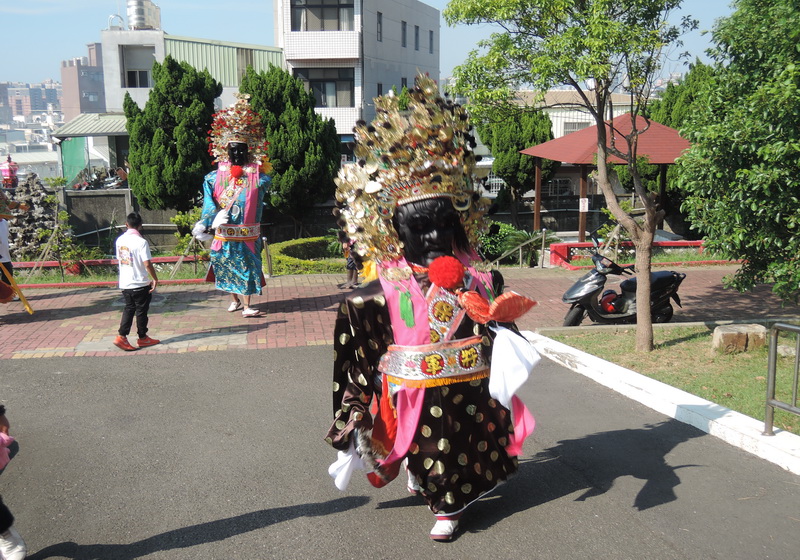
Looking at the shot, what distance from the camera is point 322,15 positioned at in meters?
29.4

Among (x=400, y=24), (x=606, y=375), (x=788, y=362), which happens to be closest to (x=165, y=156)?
(x=606, y=375)

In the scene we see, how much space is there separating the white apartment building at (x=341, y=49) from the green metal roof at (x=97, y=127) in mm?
6900

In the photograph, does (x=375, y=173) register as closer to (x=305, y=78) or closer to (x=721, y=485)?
(x=721, y=485)

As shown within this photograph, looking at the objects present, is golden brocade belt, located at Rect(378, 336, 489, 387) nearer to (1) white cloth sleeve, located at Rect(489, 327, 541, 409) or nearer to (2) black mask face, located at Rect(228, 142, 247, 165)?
(1) white cloth sleeve, located at Rect(489, 327, 541, 409)

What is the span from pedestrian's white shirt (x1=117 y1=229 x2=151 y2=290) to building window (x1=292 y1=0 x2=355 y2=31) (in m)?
23.3

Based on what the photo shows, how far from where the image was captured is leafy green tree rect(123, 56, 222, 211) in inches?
650

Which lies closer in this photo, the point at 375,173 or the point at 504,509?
the point at 375,173

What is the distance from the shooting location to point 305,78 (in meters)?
30.2

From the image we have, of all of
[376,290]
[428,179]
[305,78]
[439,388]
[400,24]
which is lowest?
[439,388]

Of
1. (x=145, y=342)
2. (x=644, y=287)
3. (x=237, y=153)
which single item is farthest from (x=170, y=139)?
(x=644, y=287)

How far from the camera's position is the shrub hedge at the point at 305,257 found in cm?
1352

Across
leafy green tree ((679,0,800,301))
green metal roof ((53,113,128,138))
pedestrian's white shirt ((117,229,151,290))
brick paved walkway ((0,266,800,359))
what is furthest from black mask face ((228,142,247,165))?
green metal roof ((53,113,128,138))

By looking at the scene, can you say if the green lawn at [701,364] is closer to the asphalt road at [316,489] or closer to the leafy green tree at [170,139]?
the asphalt road at [316,489]

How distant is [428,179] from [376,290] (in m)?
0.66
